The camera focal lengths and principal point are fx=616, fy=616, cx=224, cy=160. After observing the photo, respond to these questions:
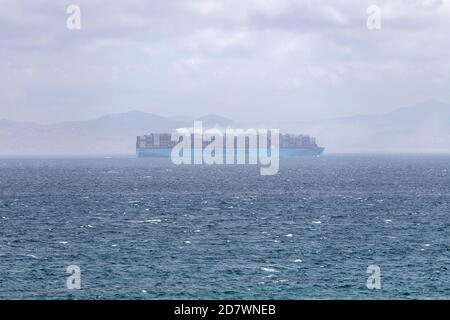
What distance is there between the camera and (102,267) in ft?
184

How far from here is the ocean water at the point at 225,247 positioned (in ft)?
159

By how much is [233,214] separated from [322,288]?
46594mm

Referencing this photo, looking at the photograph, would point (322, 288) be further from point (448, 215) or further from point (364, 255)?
point (448, 215)

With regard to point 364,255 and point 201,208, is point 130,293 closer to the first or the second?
point 364,255

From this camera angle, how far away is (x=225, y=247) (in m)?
65.2

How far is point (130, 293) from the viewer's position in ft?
155

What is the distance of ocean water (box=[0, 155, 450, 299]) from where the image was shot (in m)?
48.6

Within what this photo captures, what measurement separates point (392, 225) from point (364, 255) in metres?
23.3

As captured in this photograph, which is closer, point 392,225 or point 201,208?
point 392,225

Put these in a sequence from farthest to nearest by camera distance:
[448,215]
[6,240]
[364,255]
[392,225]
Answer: [448,215]
[392,225]
[6,240]
[364,255]

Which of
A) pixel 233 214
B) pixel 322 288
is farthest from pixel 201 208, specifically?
pixel 322 288
